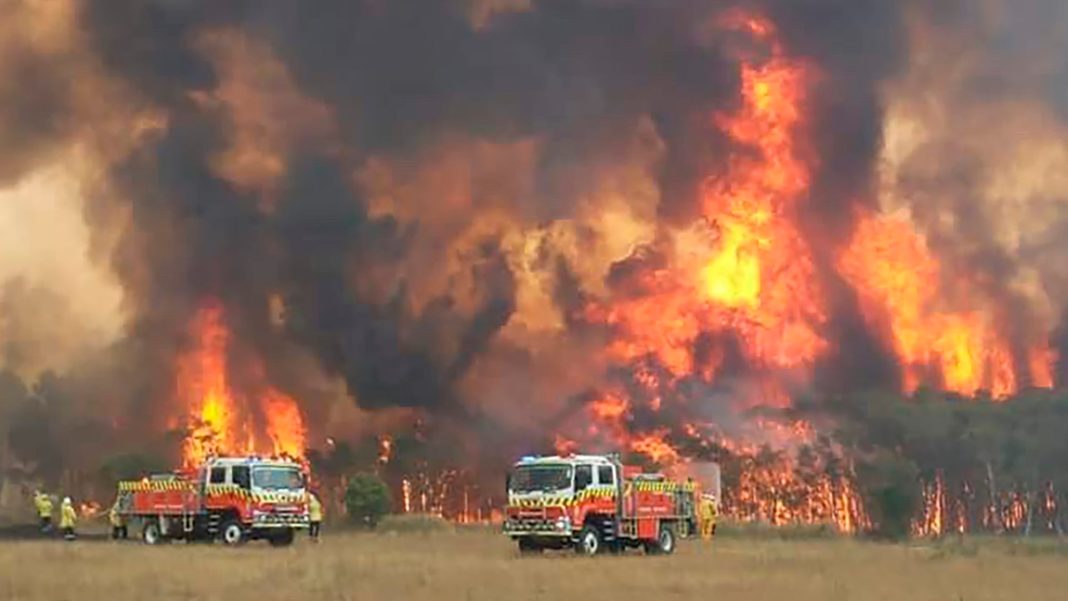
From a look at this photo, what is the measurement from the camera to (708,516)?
2053 inches

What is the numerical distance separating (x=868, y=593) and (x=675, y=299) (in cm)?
5227

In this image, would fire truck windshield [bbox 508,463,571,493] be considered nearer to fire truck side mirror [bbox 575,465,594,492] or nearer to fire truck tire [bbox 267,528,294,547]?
fire truck side mirror [bbox 575,465,594,492]

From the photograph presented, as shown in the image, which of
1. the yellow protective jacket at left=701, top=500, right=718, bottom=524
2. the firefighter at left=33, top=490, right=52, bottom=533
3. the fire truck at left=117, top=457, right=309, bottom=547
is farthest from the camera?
the firefighter at left=33, top=490, right=52, bottom=533

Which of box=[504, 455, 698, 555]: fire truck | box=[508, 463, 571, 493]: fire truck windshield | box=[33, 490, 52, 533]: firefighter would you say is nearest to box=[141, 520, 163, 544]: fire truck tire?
box=[33, 490, 52, 533]: firefighter

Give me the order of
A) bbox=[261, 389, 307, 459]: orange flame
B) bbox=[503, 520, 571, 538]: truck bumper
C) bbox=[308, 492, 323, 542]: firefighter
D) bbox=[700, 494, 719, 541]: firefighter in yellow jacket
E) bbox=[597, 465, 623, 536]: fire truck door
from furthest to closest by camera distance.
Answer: bbox=[261, 389, 307, 459]: orange flame < bbox=[700, 494, 719, 541]: firefighter in yellow jacket < bbox=[308, 492, 323, 542]: firefighter < bbox=[597, 465, 623, 536]: fire truck door < bbox=[503, 520, 571, 538]: truck bumper

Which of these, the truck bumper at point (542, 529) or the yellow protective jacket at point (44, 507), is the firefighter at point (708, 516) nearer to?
the truck bumper at point (542, 529)

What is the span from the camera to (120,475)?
72.7m

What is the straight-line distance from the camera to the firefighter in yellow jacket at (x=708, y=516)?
168ft

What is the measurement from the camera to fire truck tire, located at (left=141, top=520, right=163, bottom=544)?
4478cm

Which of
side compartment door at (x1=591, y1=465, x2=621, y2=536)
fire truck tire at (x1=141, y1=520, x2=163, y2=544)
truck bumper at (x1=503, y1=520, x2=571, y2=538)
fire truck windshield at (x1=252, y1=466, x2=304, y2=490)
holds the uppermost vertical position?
fire truck windshield at (x1=252, y1=466, x2=304, y2=490)

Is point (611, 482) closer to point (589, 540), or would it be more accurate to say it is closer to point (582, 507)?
point (582, 507)

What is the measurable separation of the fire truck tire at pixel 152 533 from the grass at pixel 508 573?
268 centimetres

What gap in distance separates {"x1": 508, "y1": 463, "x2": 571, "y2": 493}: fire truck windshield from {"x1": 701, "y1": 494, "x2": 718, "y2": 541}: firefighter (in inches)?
545

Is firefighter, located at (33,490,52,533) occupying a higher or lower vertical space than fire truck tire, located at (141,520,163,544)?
higher
